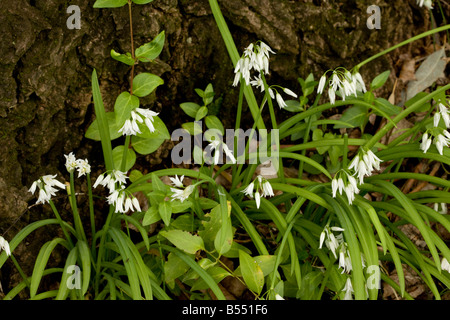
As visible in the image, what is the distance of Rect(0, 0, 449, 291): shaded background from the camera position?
9.01 feet

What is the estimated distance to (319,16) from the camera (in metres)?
3.64

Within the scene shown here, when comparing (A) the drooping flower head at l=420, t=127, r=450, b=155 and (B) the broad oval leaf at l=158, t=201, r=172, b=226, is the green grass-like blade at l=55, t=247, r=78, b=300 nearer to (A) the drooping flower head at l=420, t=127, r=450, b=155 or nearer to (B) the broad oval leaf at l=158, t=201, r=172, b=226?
(B) the broad oval leaf at l=158, t=201, r=172, b=226

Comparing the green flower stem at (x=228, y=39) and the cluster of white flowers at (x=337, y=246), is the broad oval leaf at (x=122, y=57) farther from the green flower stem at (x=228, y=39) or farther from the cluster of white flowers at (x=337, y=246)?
the cluster of white flowers at (x=337, y=246)

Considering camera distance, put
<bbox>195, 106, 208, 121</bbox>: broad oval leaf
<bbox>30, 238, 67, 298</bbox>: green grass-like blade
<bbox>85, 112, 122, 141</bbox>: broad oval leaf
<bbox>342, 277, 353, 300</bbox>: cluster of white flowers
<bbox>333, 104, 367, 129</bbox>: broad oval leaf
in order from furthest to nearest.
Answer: <bbox>333, 104, 367, 129</bbox>: broad oval leaf, <bbox>195, 106, 208, 121</bbox>: broad oval leaf, <bbox>85, 112, 122, 141</bbox>: broad oval leaf, <bbox>342, 277, 353, 300</bbox>: cluster of white flowers, <bbox>30, 238, 67, 298</bbox>: green grass-like blade

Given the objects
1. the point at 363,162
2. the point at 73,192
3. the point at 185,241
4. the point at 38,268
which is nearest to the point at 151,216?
the point at 185,241

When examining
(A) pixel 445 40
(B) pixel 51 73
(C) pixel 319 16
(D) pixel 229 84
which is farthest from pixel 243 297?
(A) pixel 445 40

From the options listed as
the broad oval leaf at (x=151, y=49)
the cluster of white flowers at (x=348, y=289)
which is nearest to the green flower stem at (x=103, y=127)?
the broad oval leaf at (x=151, y=49)

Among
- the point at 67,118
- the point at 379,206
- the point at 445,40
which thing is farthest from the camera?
the point at 445,40

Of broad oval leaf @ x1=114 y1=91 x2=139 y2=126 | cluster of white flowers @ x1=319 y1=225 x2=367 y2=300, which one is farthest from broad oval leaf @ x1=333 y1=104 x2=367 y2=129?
broad oval leaf @ x1=114 y1=91 x2=139 y2=126

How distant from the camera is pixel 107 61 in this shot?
9.88ft

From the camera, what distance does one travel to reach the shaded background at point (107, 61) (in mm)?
2746

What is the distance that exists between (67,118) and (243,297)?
1570 mm
